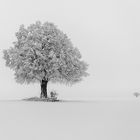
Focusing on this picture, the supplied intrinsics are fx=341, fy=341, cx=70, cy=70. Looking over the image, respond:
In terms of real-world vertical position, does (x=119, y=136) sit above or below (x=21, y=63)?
below

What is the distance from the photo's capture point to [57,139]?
42.5 feet

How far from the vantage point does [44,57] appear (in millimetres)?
55156

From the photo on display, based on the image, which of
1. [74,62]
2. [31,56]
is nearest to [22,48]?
[31,56]

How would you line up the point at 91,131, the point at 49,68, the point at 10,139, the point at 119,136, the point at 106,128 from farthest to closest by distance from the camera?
the point at 49,68
the point at 106,128
the point at 91,131
the point at 119,136
the point at 10,139

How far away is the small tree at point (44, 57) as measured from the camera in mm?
55281

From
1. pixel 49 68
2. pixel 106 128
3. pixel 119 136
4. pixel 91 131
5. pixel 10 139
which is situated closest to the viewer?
pixel 10 139

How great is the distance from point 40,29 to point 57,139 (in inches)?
1817

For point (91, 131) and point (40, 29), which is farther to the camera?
point (40, 29)

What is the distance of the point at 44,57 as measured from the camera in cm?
5516

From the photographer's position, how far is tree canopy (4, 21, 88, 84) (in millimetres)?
55281

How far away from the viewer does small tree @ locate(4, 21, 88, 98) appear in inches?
2176

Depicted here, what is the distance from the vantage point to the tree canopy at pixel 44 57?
55.3m

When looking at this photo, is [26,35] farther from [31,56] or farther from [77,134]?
[77,134]

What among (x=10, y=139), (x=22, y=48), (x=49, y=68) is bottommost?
(x=10, y=139)
